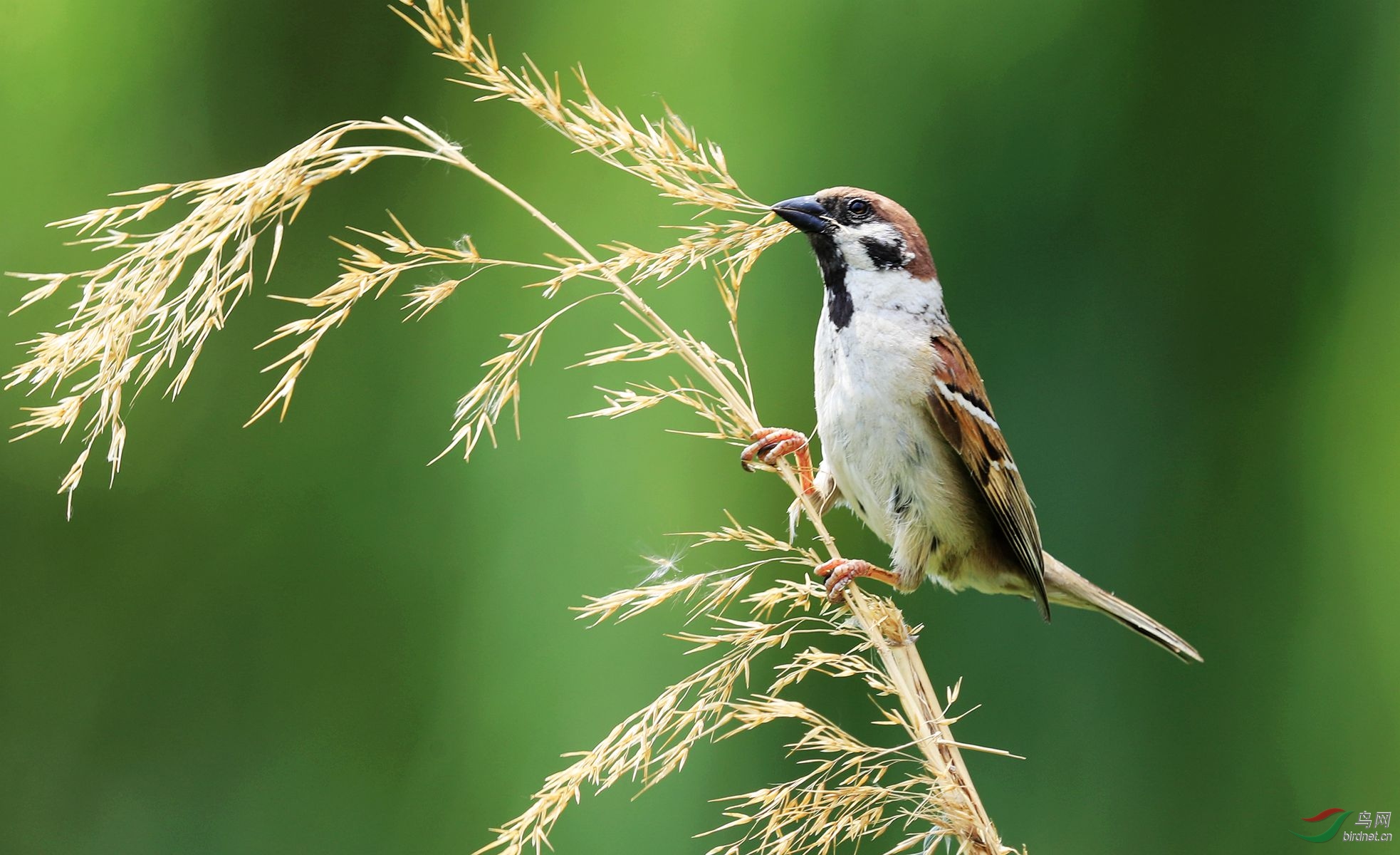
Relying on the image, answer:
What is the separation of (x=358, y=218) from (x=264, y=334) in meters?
0.50

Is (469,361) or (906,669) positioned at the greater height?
(469,361)

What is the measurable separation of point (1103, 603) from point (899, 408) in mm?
653

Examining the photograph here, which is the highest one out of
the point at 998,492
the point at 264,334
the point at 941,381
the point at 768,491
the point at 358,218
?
the point at 358,218

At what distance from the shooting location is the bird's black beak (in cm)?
179

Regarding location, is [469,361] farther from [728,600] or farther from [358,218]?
[728,600]

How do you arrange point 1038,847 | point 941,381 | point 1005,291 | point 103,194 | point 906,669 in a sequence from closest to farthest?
point 906,669 < point 941,381 < point 1038,847 < point 1005,291 < point 103,194

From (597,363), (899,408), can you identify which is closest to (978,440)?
(899,408)

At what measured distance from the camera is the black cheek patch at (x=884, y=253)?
1.88m

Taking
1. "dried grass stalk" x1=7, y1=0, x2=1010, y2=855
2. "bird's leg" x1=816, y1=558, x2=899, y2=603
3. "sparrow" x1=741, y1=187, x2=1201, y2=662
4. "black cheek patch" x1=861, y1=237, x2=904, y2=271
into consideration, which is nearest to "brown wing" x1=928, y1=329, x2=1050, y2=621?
"sparrow" x1=741, y1=187, x2=1201, y2=662

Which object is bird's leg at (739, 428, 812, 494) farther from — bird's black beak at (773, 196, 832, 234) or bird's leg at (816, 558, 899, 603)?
bird's black beak at (773, 196, 832, 234)

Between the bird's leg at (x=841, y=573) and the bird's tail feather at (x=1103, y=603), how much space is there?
579 millimetres

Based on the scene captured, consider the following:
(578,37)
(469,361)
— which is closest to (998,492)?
(469,361)

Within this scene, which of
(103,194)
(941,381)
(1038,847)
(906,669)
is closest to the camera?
(906,669)

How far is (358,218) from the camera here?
137 inches
